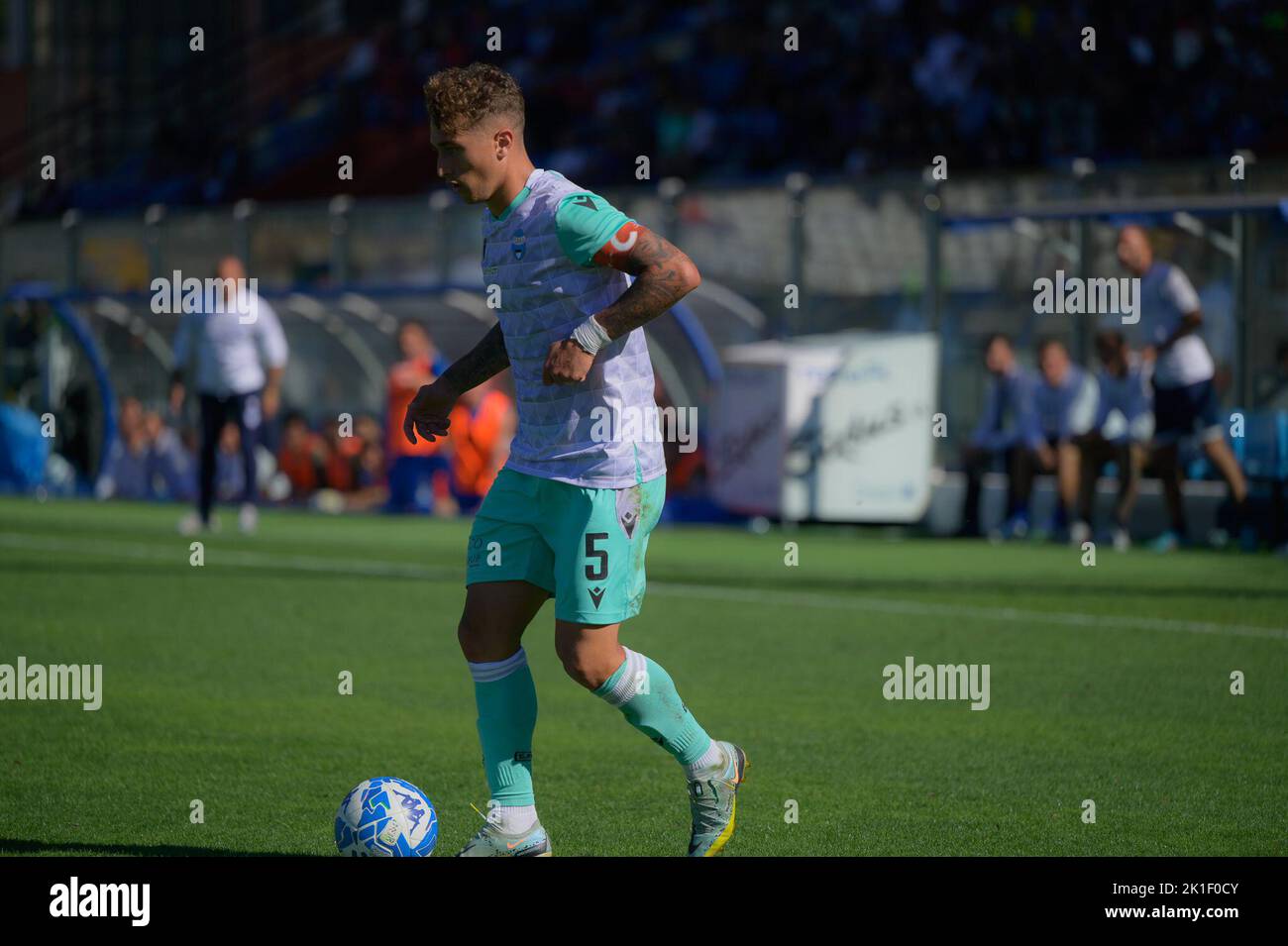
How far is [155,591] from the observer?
37.4 feet

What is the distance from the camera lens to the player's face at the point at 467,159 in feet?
16.1

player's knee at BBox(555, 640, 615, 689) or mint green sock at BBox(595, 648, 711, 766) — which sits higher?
player's knee at BBox(555, 640, 615, 689)

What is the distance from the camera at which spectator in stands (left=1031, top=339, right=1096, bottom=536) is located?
15555 mm

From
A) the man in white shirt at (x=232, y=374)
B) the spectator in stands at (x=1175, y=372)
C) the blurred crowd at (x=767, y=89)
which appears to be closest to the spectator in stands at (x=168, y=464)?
the man in white shirt at (x=232, y=374)

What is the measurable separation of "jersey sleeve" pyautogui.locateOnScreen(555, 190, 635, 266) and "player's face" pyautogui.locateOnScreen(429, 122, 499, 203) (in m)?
0.21

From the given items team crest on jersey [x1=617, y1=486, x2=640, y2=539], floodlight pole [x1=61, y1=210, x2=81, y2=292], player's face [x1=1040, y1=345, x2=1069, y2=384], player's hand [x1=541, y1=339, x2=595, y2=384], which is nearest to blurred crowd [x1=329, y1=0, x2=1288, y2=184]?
→ player's face [x1=1040, y1=345, x2=1069, y2=384]

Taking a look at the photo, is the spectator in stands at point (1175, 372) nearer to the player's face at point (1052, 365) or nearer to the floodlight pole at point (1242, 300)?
the floodlight pole at point (1242, 300)

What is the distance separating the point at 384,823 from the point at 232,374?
10.6 m

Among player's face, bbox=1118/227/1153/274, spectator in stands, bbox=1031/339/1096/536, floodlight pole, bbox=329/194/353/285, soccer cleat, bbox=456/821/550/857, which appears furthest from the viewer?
floodlight pole, bbox=329/194/353/285

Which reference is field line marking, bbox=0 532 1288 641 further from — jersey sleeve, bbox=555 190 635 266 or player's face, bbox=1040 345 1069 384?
jersey sleeve, bbox=555 190 635 266

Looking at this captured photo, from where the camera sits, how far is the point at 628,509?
5066 millimetres
